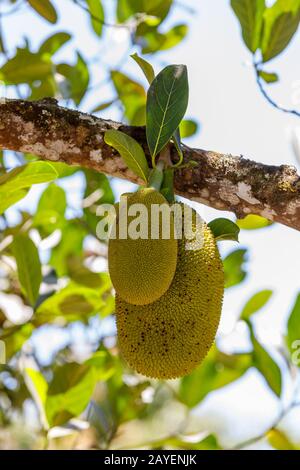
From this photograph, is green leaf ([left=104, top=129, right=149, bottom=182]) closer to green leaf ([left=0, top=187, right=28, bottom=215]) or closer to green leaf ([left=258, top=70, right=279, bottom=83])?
green leaf ([left=0, top=187, right=28, bottom=215])

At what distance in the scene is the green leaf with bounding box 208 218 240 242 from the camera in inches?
43.6

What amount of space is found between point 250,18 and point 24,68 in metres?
0.58

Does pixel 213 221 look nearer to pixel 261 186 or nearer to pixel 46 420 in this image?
pixel 261 186

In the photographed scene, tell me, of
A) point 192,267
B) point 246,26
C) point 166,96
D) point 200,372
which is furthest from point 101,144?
point 200,372

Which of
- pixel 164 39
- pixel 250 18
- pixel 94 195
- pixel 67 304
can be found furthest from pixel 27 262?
pixel 164 39

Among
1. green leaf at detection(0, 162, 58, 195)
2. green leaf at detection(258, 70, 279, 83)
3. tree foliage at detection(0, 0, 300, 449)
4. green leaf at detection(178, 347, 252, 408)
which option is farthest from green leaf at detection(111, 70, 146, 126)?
green leaf at detection(0, 162, 58, 195)

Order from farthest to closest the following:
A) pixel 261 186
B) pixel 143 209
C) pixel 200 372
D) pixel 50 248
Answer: pixel 50 248
pixel 200 372
pixel 261 186
pixel 143 209

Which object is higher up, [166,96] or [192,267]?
[166,96]

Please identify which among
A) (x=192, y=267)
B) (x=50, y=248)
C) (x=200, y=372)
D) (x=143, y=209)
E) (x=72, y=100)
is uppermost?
(x=143, y=209)

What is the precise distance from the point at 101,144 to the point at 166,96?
0.50ft

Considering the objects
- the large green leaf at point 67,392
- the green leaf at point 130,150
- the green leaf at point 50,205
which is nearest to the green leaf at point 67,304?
the large green leaf at point 67,392

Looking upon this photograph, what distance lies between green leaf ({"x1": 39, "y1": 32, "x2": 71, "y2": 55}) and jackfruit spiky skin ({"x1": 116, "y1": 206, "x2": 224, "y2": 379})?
38.8 inches

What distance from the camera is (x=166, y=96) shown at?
1.08 m

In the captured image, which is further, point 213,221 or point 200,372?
point 200,372
